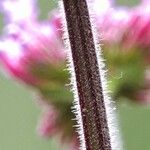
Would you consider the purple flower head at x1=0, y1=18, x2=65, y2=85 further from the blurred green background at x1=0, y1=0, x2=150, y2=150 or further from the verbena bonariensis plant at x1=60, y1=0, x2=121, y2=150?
the blurred green background at x1=0, y1=0, x2=150, y2=150

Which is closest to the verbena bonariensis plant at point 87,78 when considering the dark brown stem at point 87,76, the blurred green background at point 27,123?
the dark brown stem at point 87,76

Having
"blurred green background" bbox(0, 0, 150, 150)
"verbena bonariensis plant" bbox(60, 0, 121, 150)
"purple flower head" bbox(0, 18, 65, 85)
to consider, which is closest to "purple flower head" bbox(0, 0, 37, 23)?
"purple flower head" bbox(0, 18, 65, 85)

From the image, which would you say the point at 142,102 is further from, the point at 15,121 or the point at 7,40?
the point at 15,121

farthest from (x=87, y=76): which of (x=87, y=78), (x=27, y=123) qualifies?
(x=27, y=123)

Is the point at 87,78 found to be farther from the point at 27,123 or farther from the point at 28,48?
the point at 27,123

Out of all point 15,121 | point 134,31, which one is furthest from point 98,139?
point 15,121

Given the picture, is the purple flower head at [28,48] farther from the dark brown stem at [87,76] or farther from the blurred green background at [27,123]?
the blurred green background at [27,123]

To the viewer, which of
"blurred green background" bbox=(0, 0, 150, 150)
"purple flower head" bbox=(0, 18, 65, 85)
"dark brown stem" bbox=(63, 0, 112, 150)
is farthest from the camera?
"blurred green background" bbox=(0, 0, 150, 150)
